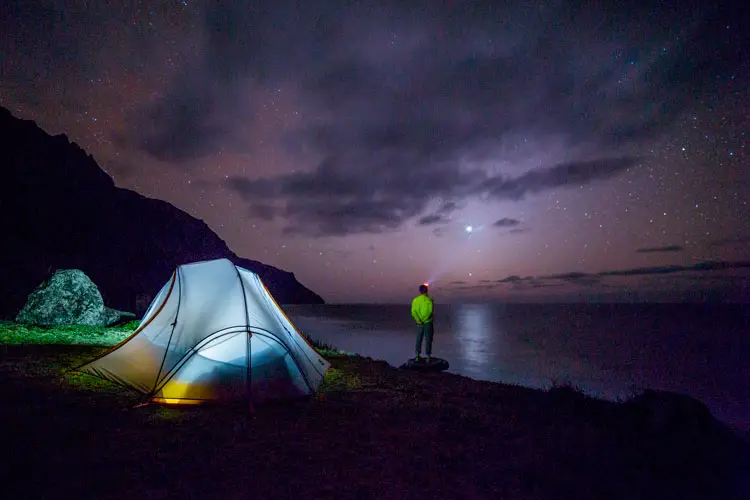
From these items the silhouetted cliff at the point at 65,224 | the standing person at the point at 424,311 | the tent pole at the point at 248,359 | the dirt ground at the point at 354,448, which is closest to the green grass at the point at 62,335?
the standing person at the point at 424,311

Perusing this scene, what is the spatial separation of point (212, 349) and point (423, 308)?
23.9 feet

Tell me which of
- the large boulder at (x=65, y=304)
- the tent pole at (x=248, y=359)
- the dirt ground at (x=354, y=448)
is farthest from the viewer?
the large boulder at (x=65, y=304)

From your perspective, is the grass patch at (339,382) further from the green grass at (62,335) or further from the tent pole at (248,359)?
the green grass at (62,335)

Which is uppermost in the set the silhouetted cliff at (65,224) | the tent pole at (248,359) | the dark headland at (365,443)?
the silhouetted cliff at (65,224)

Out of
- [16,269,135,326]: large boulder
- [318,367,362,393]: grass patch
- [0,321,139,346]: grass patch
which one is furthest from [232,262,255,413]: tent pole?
[16,269,135,326]: large boulder

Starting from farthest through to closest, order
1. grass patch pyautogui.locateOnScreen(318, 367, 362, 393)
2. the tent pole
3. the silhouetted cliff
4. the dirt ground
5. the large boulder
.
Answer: the silhouetted cliff → the large boulder → grass patch pyautogui.locateOnScreen(318, 367, 362, 393) → the tent pole → the dirt ground

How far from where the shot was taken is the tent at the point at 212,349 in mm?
7359

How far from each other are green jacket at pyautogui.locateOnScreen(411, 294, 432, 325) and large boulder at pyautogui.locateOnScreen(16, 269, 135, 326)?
14.3m

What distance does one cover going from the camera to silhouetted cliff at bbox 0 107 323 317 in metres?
49.7

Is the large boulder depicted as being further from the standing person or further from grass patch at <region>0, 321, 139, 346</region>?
the standing person

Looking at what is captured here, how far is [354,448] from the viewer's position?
18.3 feet

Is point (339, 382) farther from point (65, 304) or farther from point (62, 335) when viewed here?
point (65, 304)

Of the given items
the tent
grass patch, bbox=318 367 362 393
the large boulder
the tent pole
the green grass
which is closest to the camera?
the tent pole

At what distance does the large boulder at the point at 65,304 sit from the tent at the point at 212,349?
33.2ft
